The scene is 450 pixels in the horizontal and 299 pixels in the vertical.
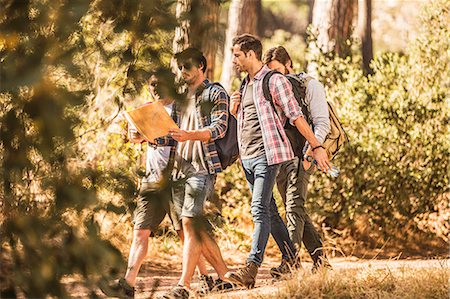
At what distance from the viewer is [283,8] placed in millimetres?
34219

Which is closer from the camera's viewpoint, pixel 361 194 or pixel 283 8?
pixel 361 194

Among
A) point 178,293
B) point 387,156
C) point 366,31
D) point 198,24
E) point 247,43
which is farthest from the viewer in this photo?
point 366,31

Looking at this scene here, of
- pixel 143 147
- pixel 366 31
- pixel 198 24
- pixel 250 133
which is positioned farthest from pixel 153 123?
A: pixel 366 31

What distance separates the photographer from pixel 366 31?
1759cm

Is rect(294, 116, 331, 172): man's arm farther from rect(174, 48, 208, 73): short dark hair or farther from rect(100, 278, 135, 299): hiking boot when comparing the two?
rect(174, 48, 208, 73): short dark hair

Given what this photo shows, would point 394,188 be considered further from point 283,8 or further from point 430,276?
point 283,8

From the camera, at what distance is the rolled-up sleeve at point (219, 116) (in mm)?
6621

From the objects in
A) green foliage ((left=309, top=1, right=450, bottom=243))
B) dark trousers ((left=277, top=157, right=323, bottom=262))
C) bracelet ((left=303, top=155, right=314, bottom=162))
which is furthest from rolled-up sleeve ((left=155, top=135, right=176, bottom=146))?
green foliage ((left=309, top=1, right=450, bottom=243))

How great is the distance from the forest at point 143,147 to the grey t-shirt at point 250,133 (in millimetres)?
1019

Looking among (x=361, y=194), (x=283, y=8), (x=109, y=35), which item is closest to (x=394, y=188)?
(x=361, y=194)

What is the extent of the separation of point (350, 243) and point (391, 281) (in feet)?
13.7

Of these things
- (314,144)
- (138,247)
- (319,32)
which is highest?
(319,32)

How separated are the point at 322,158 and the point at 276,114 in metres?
0.44

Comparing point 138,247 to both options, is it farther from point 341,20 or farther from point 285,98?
point 341,20
